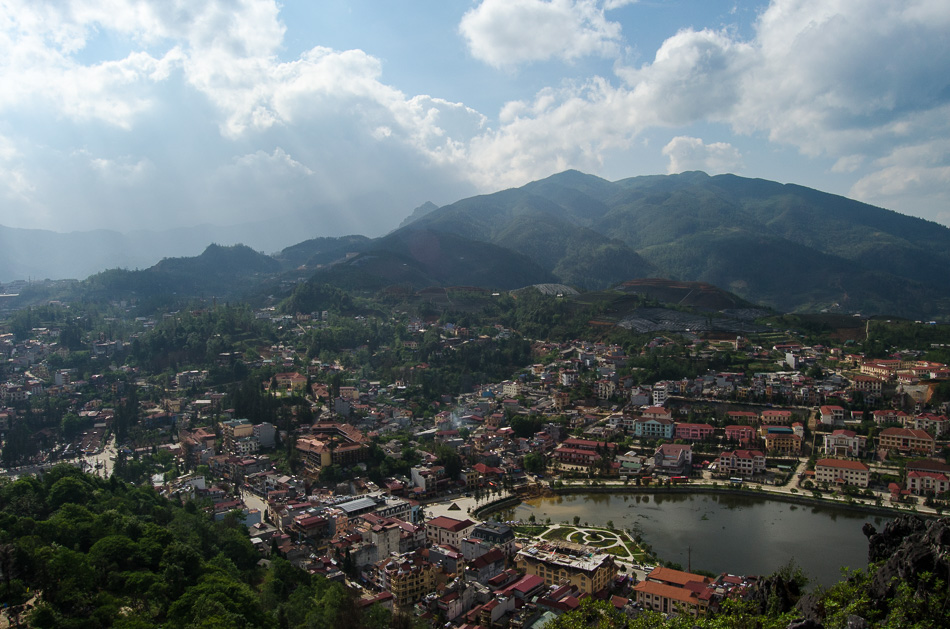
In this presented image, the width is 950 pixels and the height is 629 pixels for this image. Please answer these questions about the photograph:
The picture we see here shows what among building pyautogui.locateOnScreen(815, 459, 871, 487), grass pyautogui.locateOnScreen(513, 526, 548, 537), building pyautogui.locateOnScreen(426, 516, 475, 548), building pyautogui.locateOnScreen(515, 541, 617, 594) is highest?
Answer: building pyautogui.locateOnScreen(815, 459, 871, 487)

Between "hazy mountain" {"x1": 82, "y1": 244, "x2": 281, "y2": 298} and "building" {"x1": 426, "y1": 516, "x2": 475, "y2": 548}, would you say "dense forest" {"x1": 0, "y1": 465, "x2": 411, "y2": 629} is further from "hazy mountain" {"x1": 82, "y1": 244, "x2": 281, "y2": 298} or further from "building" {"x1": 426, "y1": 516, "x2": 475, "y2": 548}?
"hazy mountain" {"x1": 82, "y1": 244, "x2": 281, "y2": 298}

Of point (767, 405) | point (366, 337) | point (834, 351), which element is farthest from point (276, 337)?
point (834, 351)

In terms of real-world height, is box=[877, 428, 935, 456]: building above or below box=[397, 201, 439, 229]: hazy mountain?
below

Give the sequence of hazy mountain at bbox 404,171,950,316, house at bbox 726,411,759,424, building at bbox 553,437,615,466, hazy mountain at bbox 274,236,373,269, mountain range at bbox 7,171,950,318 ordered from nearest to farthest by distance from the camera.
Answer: building at bbox 553,437,615,466 < house at bbox 726,411,759,424 < mountain range at bbox 7,171,950,318 < hazy mountain at bbox 404,171,950,316 < hazy mountain at bbox 274,236,373,269

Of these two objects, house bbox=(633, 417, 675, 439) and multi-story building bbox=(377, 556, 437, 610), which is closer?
multi-story building bbox=(377, 556, 437, 610)

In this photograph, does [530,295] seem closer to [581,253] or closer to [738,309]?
[738,309]

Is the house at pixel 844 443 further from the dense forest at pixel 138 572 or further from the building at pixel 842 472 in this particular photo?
the dense forest at pixel 138 572

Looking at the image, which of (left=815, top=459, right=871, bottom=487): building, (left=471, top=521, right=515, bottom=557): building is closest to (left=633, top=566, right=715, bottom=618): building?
(left=471, top=521, right=515, bottom=557): building

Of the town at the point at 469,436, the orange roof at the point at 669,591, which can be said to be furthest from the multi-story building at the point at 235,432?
the orange roof at the point at 669,591
